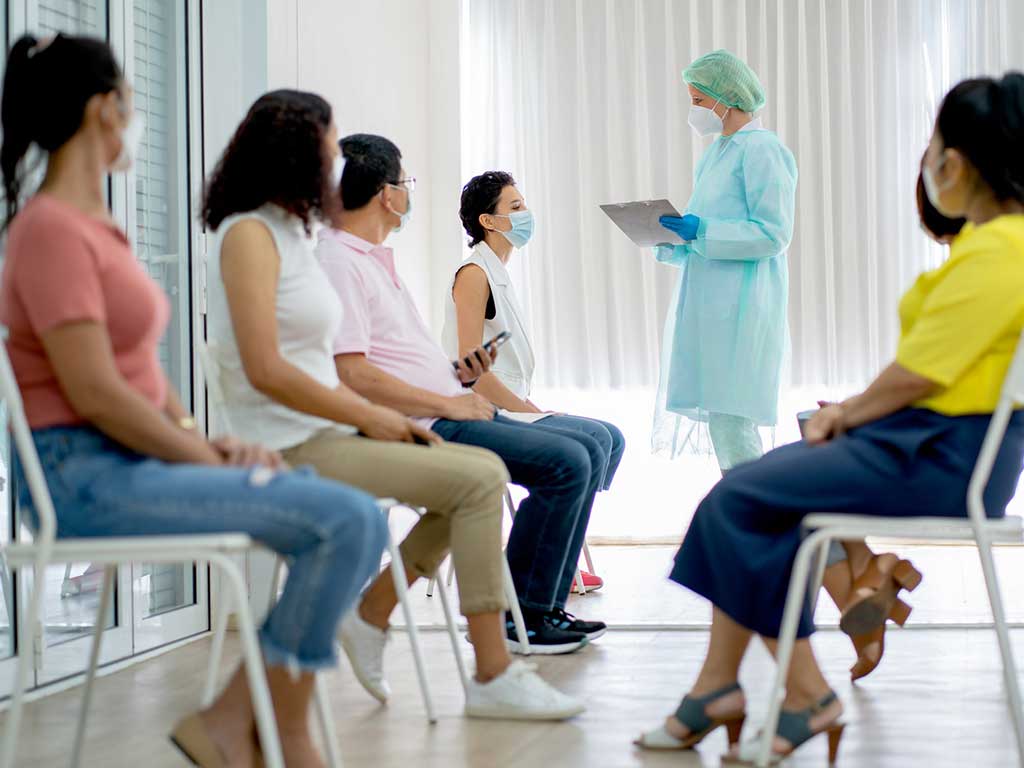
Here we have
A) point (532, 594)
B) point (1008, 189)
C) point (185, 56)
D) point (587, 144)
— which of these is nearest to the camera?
point (1008, 189)

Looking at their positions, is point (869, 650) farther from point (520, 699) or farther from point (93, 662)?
point (93, 662)

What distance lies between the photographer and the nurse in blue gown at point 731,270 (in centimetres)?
368

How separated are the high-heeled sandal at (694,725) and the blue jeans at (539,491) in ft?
2.62

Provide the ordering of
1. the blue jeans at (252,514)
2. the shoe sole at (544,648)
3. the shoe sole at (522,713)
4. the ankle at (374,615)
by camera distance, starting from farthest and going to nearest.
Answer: the shoe sole at (544,648)
the ankle at (374,615)
the shoe sole at (522,713)
the blue jeans at (252,514)

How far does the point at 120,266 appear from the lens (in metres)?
1.56

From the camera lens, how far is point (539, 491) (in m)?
2.82

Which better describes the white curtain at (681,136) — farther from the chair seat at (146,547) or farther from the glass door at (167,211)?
the chair seat at (146,547)

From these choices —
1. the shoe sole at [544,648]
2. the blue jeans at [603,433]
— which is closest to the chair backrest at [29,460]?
the shoe sole at [544,648]

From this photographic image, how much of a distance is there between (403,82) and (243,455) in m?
3.44

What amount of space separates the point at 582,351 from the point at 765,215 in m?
1.77

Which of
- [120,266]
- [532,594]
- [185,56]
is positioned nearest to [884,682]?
[532,594]

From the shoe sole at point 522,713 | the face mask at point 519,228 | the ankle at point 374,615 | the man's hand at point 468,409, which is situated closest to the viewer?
the shoe sole at point 522,713

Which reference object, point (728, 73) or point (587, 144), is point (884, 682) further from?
point (587, 144)

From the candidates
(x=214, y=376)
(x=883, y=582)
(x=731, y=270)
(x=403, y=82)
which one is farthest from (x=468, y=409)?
(x=403, y=82)
